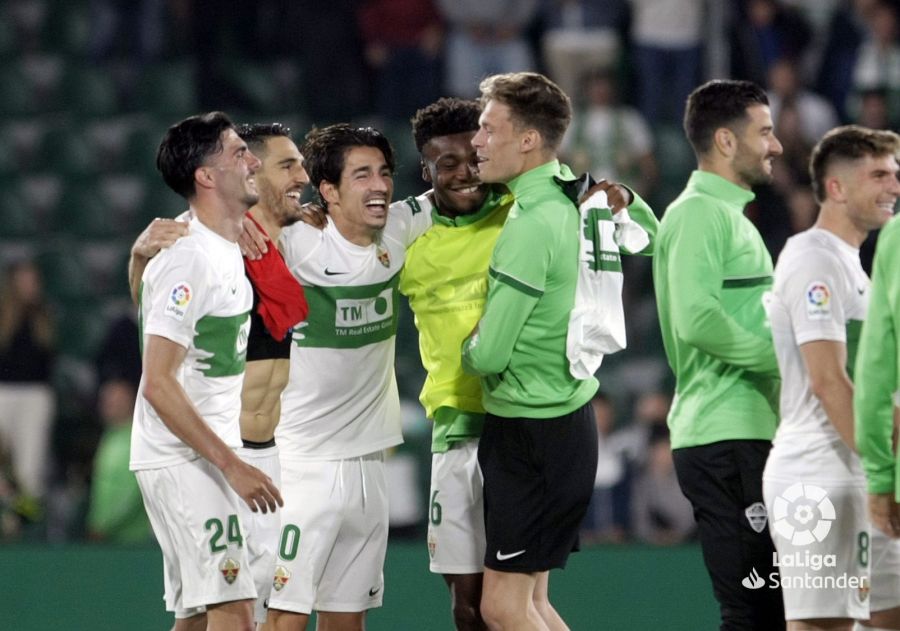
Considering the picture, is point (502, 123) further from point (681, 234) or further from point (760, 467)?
point (760, 467)

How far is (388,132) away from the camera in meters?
10.9

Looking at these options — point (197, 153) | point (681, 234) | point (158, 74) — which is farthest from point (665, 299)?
point (158, 74)

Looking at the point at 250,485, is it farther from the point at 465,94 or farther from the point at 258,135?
the point at 465,94

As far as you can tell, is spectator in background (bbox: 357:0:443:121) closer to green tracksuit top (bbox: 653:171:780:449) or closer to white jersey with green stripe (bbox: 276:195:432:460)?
white jersey with green stripe (bbox: 276:195:432:460)

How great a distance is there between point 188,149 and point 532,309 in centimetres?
120

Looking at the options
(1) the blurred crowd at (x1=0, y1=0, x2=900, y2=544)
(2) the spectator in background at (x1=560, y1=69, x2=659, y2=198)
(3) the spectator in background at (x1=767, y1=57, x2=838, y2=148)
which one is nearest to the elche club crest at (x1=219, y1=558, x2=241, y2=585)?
(1) the blurred crowd at (x1=0, y1=0, x2=900, y2=544)

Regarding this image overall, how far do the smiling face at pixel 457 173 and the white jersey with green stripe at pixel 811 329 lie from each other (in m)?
1.16

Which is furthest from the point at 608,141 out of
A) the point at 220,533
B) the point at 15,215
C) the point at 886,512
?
the point at 886,512

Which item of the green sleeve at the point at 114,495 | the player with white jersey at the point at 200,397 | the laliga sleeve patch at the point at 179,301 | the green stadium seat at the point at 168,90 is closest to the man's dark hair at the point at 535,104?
the player with white jersey at the point at 200,397

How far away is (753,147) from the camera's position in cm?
527

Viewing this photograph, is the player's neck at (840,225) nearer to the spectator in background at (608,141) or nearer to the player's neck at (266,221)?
the player's neck at (266,221)

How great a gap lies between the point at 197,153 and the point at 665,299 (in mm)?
1670

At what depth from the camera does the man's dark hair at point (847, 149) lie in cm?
482

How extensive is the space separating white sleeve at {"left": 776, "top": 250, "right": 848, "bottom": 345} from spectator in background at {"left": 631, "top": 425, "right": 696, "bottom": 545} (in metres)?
3.67
